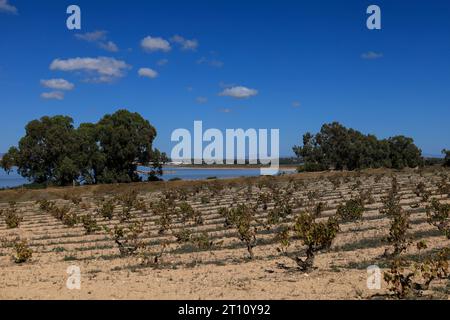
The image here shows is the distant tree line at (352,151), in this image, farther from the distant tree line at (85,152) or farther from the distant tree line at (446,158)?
the distant tree line at (85,152)

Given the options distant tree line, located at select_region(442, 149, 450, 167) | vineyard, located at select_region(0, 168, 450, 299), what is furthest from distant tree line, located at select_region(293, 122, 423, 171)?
vineyard, located at select_region(0, 168, 450, 299)

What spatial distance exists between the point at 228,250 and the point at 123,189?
36.2 meters

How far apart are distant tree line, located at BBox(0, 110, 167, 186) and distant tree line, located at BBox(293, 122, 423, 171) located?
3026 centimetres

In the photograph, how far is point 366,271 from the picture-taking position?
11625 mm

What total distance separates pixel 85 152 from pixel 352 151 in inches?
1727

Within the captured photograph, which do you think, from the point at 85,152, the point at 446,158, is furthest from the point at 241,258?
the point at 446,158

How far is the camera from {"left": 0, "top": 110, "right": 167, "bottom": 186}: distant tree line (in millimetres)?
55312

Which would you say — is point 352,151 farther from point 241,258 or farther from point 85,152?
point 241,258

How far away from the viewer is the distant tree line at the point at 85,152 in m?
55.3

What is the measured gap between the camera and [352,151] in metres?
79.1

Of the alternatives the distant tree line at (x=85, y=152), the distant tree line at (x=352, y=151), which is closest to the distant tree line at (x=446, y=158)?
the distant tree line at (x=352, y=151)
